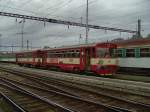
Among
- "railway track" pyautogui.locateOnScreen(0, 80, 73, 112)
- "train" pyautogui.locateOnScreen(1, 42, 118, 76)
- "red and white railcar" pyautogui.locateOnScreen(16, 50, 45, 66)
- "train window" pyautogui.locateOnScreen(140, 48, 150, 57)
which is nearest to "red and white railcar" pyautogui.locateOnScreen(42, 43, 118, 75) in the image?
"train" pyautogui.locateOnScreen(1, 42, 118, 76)

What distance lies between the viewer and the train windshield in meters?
24.3

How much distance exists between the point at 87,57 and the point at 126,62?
13.1ft

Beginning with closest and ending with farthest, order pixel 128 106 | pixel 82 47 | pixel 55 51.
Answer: pixel 128 106 < pixel 82 47 < pixel 55 51

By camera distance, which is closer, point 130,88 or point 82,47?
point 130,88

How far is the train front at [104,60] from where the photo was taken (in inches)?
946

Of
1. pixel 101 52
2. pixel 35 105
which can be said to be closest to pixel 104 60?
pixel 101 52

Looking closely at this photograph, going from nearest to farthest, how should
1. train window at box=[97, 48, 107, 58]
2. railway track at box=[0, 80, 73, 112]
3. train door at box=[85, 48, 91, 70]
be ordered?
1. railway track at box=[0, 80, 73, 112]
2. train window at box=[97, 48, 107, 58]
3. train door at box=[85, 48, 91, 70]

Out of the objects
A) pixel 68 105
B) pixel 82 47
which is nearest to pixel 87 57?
pixel 82 47

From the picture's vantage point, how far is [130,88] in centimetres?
1603

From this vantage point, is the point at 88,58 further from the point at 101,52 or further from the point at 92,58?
the point at 101,52

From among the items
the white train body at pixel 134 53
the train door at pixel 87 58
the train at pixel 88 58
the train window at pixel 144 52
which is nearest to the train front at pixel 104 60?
the train at pixel 88 58

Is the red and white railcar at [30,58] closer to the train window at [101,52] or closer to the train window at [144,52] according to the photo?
the train window at [101,52]

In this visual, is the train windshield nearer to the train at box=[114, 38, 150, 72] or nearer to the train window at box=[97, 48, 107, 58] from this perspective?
the train window at box=[97, 48, 107, 58]

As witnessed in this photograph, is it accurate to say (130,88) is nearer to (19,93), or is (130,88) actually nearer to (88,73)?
(19,93)
